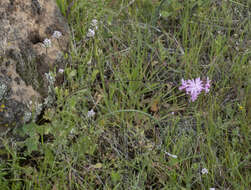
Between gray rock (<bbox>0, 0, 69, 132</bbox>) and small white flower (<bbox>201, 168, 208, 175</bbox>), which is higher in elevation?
gray rock (<bbox>0, 0, 69, 132</bbox>)


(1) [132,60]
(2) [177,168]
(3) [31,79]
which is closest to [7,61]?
(3) [31,79]

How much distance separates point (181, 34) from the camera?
287cm

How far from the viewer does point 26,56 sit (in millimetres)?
2172

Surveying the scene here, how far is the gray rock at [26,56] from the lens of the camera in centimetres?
203

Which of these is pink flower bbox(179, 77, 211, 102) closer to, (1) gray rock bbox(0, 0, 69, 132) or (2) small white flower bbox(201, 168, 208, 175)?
(2) small white flower bbox(201, 168, 208, 175)

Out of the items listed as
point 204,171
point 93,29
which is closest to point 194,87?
point 204,171

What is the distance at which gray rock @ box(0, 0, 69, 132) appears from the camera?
203 cm

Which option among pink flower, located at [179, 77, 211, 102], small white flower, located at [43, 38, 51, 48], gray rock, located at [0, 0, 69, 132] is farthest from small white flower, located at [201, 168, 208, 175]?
small white flower, located at [43, 38, 51, 48]

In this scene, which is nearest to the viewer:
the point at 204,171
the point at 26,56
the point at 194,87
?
the point at 204,171

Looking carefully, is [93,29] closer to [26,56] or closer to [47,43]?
[47,43]

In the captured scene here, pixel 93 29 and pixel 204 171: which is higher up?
pixel 93 29

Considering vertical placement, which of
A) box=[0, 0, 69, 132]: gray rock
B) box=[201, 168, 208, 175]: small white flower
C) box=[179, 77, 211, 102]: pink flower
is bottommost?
box=[201, 168, 208, 175]: small white flower

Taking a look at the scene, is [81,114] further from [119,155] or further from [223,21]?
[223,21]

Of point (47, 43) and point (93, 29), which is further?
point (93, 29)
